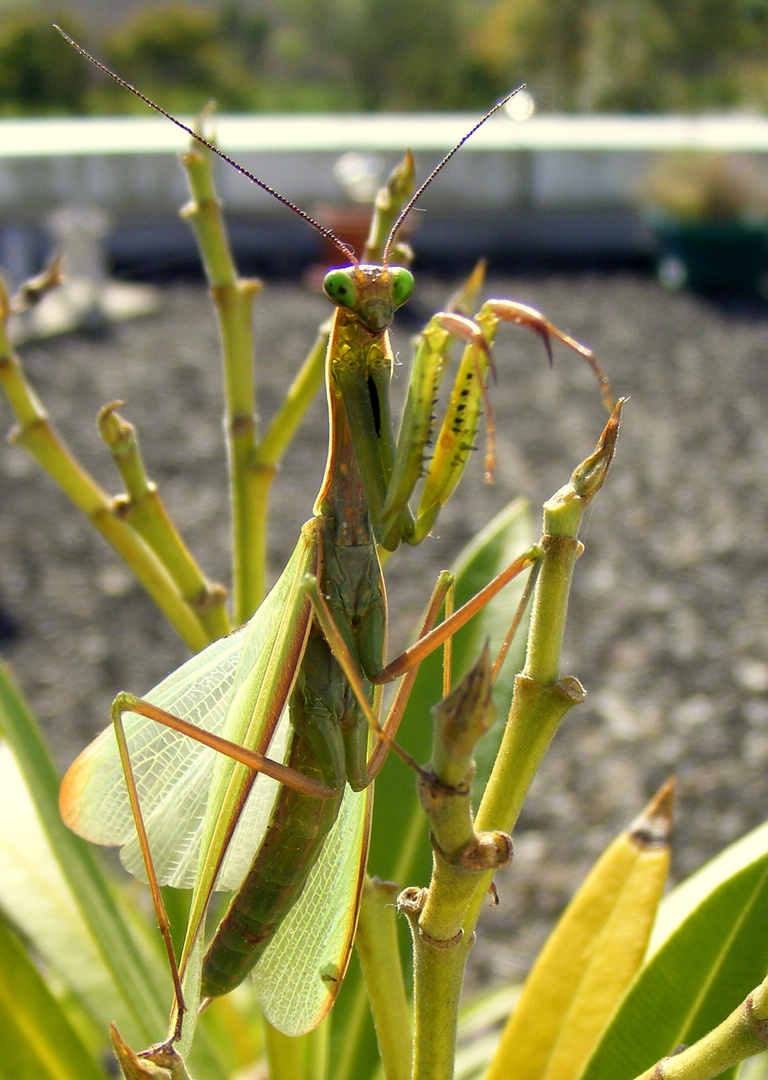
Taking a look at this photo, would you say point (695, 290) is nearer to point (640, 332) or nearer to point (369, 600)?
point (640, 332)

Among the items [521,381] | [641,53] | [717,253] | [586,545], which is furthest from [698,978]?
[641,53]

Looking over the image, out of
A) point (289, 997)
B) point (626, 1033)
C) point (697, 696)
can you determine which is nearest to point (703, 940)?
point (626, 1033)

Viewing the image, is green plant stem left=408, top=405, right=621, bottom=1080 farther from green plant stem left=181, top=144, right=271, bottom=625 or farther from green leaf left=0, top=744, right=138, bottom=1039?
green leaf left=0, top=744, right=138, bottom=1039

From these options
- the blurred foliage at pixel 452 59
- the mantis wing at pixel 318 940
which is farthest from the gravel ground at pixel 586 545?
the blurred foliage at pixel 452 59

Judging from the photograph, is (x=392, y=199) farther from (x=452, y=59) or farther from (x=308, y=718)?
(x=452, y=59)

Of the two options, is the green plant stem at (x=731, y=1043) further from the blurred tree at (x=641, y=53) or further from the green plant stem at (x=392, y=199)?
the blurred tree at (x=641, y=53)

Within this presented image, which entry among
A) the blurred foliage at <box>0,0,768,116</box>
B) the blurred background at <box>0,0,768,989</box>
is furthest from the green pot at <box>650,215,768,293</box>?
the blurred foliage at <box>0,0,768,116</box>
